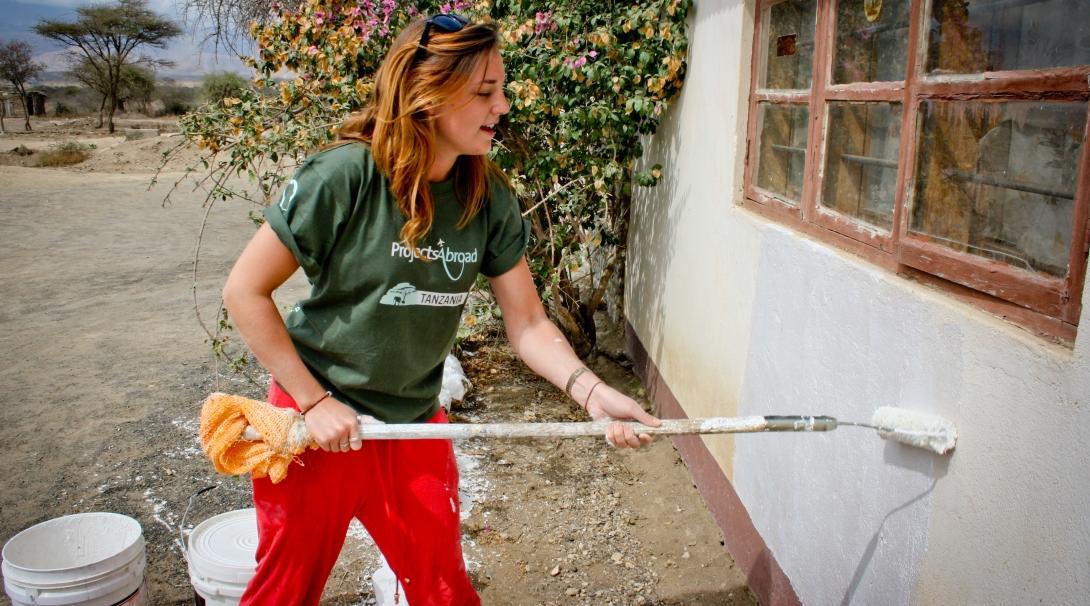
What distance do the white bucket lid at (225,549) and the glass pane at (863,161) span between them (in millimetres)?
2075

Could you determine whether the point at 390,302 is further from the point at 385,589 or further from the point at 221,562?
the point at 385,589

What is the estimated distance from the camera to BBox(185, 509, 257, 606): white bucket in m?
2.60

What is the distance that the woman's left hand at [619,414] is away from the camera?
1.98 m

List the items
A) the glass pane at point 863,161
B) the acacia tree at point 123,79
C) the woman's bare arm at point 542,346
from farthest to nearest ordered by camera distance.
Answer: the acacia tree at point 123,79
the glass pane at point 863,161
the woman's bare arm at point 542,346

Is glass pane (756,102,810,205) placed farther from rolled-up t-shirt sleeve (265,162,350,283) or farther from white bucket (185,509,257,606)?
white bucket (185,509,257,606)

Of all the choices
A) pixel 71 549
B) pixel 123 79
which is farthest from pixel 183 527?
pixel 123 79

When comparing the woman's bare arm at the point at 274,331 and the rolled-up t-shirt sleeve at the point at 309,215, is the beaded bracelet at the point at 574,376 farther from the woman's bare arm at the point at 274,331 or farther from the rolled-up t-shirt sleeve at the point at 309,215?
the rolled-up t-shirt sleeve at the point at 309,215

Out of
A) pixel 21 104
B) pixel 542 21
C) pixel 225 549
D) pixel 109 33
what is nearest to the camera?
pixel 225 549

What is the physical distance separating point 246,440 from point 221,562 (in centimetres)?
85

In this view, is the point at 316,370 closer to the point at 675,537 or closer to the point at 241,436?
the point at 241,436

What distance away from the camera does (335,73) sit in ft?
17.3

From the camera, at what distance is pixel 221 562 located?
260 cm

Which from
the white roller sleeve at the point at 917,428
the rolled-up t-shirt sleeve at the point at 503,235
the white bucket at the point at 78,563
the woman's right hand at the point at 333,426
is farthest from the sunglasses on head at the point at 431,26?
the white bucket at the point at 78,563

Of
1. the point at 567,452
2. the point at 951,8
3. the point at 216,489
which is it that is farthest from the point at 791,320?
the point at 216,489
